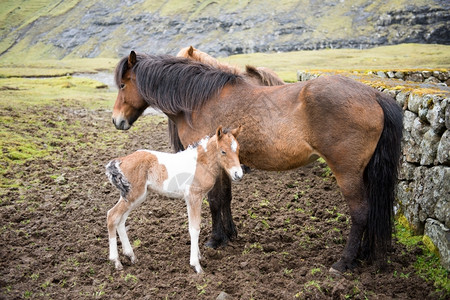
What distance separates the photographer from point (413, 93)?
6.52 m

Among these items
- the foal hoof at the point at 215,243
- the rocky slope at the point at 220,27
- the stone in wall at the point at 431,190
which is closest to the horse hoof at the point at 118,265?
the foal hoof at the point at 215,243

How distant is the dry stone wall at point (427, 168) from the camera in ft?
17.4

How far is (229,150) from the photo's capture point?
539 cm

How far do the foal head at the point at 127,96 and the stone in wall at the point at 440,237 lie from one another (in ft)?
16.1

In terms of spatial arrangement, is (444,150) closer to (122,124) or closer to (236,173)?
(236,173)

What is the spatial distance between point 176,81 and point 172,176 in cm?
172

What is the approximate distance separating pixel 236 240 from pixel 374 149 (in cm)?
268

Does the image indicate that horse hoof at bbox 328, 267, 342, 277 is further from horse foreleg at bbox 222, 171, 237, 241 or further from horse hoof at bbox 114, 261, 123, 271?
horse hoof at bbox 114, 261, 123, 271

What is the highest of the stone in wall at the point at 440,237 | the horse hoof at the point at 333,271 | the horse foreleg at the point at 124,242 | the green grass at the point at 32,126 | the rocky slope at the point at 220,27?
the horse foreleg at the point at 124,242

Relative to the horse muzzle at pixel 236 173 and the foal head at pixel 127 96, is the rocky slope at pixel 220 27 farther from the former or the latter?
the horse muzzle at pixel 236 173

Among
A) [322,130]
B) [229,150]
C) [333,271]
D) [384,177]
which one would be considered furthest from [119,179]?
[384,177]

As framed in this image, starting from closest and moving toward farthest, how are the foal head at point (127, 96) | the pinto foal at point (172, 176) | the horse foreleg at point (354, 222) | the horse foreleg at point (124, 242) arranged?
the horse foreleg at point (354, 222) → the pinto foal at point (172, 176) → the horse foreleg at point (124, 242) → the foal head at point (127, 96)

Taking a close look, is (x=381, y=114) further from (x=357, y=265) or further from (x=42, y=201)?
(x=42, y=201)

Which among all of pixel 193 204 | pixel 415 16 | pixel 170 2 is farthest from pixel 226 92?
pixel 170 2
